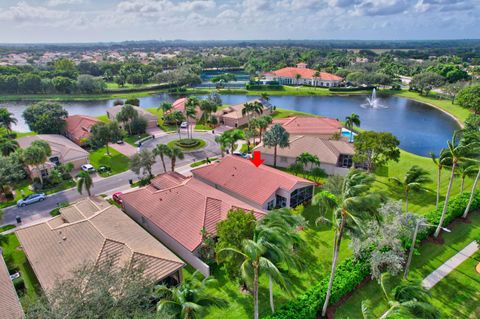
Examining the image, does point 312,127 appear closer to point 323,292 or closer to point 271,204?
point 271,204

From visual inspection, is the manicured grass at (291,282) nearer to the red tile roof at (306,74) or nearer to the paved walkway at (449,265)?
the paved walkway at (449,265)

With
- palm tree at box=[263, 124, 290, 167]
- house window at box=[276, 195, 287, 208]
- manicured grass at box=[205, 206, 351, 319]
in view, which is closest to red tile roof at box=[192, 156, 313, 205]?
house window at box=[276, 195, 287, 208]

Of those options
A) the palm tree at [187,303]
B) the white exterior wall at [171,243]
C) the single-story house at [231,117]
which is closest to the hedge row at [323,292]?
the palm tree at [187,303]

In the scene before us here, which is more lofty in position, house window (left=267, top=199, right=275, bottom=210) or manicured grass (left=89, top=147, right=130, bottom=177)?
house window (left=267, top=199, right=275, bottom=210)

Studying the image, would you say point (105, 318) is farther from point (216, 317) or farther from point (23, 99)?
point (23, 99)

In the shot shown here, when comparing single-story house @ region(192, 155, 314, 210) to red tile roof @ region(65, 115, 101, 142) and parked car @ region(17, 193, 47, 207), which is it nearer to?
parked car @ region(17, 193, 47, 207)

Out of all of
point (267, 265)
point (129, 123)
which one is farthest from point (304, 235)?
point (129, 123)
